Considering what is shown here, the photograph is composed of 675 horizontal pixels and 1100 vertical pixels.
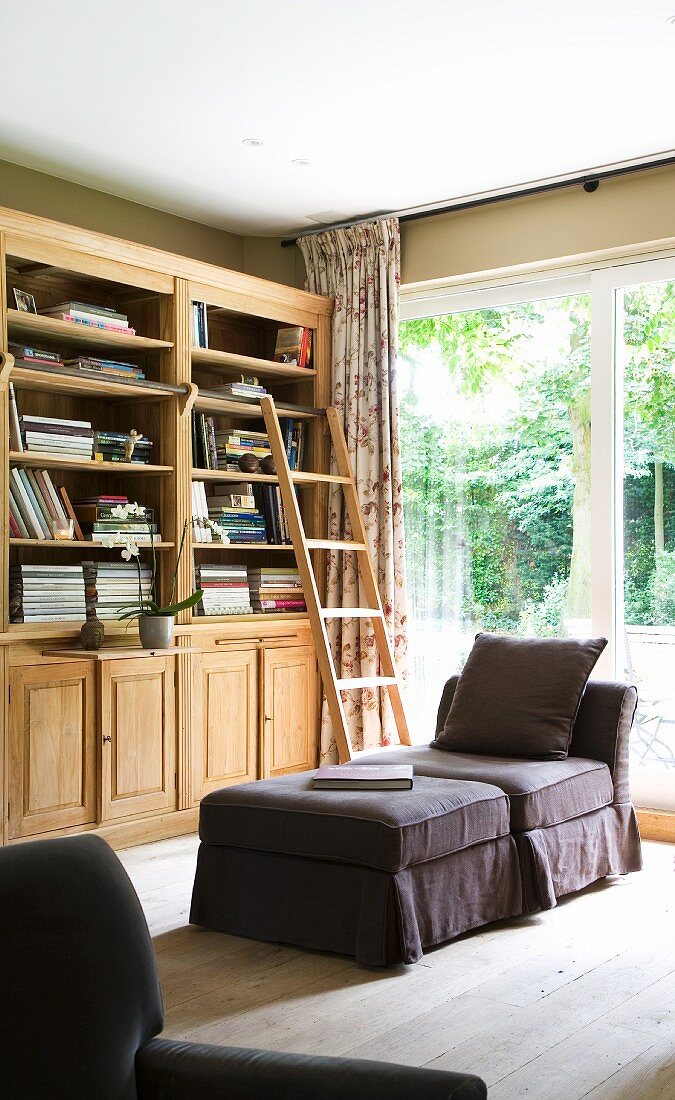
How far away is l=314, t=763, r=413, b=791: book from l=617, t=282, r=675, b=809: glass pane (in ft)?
5.05

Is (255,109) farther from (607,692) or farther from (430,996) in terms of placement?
(430,996)

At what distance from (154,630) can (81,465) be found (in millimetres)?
691

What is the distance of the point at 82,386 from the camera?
4410 mm

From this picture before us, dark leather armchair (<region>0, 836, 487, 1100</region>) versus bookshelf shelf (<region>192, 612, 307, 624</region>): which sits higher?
bookshelf shelf (<region>192, 612, 307, 624</region>)

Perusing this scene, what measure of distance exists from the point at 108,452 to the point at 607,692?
2.15 metres

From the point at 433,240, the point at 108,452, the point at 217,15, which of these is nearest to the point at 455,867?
the point at 108,452

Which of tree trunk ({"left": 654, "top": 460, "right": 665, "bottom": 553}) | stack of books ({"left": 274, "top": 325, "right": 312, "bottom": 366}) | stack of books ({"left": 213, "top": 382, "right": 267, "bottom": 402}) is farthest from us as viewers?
stack of books ({"left": 274, "top": 325, "right": 312, "bottom": 366})

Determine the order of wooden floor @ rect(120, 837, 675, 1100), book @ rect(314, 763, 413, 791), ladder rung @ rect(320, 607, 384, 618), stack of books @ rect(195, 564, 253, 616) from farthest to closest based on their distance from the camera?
stack of books @ rect(195, 564, 253, 616), ladder rung @ rect(320, 607, 384, 618), book @ rect(314, 763, 413, 791), wooden floor @ rect(120, 837, 675, 1100)

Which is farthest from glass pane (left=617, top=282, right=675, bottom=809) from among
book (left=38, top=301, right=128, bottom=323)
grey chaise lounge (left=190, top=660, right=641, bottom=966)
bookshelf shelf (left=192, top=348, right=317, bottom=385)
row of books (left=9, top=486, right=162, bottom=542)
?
book (left=38, top=301, right=128, bottom=323)

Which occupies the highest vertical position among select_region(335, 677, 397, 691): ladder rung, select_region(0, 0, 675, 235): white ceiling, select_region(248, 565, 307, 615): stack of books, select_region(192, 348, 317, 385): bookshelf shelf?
select_region(0, 0, 675, 235): white ceiling

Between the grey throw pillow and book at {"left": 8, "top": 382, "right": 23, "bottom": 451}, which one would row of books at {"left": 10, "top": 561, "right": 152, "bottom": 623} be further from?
the grey throw pillow

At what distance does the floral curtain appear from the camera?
529 centimetres

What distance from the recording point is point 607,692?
3959 millimetres

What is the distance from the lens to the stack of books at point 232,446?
5.07 meters
